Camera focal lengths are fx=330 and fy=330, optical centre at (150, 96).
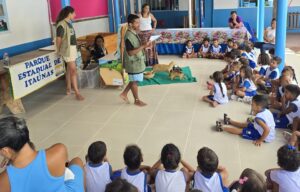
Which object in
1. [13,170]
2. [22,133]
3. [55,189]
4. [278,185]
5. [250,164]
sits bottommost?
[250,164]

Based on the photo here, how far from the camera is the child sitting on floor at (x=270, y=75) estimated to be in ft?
16.1

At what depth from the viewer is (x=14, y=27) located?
532 cm

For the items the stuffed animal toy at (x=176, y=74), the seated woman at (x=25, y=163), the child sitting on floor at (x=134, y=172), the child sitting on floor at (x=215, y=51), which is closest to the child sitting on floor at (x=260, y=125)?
the child sitting on floor at (x=134, y=172)

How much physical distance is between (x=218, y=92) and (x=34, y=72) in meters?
2.58

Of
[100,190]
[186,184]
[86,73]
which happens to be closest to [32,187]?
[100,190]

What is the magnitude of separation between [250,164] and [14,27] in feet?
13.9

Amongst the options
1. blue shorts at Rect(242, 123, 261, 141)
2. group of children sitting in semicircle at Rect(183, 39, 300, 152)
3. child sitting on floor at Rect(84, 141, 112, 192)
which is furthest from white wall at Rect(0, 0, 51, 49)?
blue shorts at Rect(242, 123, 261, 141)

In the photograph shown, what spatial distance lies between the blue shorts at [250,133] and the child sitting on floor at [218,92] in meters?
1.02

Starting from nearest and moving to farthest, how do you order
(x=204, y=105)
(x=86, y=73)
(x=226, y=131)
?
(x=226, y=131)
(x=204, y=105)
(x=86, y=73)

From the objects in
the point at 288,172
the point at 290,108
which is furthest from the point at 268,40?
the point at 288,172

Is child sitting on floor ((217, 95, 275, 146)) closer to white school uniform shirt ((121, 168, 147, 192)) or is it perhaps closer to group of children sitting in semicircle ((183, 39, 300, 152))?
group of children sitting in semicircle ((183, 39, 300, 152))

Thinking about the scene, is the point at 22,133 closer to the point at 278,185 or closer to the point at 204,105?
the point at 278,185

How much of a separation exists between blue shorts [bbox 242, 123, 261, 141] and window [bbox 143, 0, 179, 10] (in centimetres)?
1012

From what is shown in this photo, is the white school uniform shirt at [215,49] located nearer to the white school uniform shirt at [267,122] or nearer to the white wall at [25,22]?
the white wall at [25,22]
